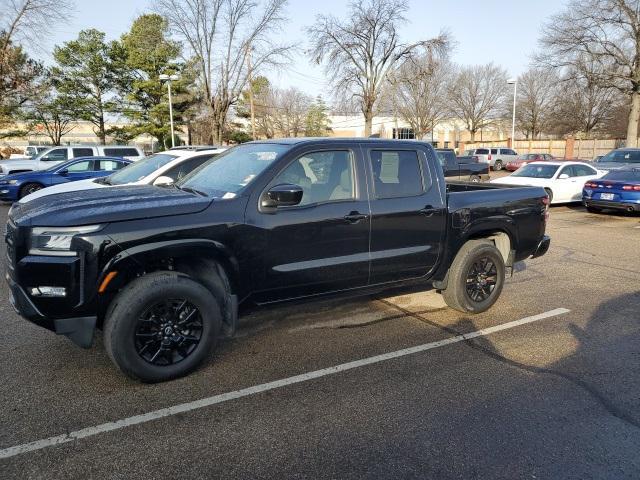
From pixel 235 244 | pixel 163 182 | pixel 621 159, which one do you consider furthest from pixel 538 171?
pixel 235 244

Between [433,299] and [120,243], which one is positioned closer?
[120,243]

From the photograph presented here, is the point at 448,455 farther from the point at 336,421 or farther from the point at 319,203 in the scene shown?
the point at 319,203

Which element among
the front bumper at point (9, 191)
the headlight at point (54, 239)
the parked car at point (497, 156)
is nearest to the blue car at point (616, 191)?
the headlight at point (54, 239)

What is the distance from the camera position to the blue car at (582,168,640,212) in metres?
12.6

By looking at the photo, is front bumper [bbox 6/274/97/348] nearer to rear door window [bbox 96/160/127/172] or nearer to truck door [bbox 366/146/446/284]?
truck door [bbox 366/146/446/284]

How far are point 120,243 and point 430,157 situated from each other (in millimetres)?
3136

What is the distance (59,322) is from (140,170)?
626 cm

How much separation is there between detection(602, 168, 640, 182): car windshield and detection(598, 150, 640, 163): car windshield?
7.74m

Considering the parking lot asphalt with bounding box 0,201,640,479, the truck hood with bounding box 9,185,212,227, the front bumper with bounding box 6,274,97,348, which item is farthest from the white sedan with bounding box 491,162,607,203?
the front bumper with bounding box 6,274,97,348

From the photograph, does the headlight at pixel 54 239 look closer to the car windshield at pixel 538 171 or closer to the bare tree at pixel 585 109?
the car windshield at pixel 538 171

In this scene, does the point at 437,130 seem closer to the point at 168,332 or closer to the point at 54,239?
the point at 168,332

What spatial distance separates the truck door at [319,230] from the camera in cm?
396

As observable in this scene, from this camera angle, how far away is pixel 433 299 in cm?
592

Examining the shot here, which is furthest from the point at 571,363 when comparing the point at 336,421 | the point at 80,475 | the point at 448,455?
the point at 80,475
